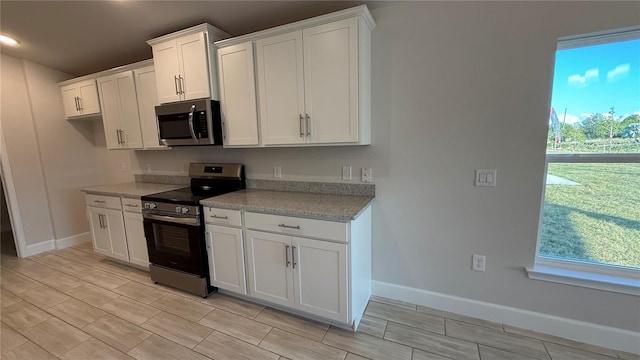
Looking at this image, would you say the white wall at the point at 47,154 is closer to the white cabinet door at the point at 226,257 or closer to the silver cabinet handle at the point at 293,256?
the white cabinet door at the point at 226,257

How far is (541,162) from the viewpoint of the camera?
1736 millimetres

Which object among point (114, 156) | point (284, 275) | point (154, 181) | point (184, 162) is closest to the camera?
point (284, 275)

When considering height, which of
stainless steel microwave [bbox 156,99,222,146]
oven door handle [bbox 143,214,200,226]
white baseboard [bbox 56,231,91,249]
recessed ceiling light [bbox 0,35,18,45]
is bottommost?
white baseboard [bbox 56,231,91,249]

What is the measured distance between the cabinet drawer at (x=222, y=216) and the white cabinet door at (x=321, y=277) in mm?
559

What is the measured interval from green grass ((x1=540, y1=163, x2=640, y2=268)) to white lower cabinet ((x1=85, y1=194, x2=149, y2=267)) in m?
3.67

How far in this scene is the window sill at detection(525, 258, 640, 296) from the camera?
65.1 inches

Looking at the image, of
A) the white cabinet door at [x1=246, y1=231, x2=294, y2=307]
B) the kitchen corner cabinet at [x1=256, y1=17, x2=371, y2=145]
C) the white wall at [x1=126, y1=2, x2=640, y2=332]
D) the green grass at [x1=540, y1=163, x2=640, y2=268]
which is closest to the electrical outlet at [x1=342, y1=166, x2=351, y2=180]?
the white wall at [x1=126, y1=2, x2=640, y2=332]

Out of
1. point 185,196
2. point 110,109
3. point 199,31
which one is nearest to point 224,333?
point 185,196

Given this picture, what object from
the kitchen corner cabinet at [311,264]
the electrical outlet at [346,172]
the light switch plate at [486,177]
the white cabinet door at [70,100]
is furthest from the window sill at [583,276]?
the white cabinet door at [70,100]

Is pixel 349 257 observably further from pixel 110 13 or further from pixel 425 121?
pixel 110 13

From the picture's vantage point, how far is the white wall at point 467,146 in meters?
1.68

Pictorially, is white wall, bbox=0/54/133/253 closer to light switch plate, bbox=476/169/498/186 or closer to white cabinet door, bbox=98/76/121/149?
white cabinet door, bbox=98/76/121/149

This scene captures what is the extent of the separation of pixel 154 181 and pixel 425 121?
136 inches

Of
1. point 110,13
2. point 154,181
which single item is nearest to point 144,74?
point 110,13
